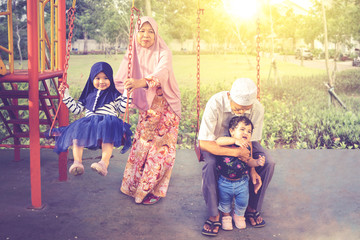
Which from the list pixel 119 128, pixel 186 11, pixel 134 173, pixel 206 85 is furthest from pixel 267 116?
pixel 119 128

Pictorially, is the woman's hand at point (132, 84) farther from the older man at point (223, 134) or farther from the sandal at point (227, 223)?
the sandal at point (227, 223)

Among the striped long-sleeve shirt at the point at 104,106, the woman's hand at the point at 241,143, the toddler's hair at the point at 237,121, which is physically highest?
the striped long-sleeve shirt at the point at 104,106

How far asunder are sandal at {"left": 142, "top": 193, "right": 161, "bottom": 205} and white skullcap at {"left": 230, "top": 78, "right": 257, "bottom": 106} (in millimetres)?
1441

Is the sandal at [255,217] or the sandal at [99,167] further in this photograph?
the sandal at [255,217]

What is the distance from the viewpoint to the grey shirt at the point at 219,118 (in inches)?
131

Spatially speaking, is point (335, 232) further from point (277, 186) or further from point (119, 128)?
point (119, 128)

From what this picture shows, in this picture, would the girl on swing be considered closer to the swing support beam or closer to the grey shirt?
the swing support beam

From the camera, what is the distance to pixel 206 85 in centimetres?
952

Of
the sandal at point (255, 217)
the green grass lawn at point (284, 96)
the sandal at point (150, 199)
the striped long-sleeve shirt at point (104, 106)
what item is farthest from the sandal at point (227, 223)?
the green grass lawn at point (284, 96)

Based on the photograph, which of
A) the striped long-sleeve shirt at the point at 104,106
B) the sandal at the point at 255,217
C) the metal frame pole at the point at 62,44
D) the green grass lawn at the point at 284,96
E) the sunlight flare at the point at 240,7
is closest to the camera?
the sandal at the point at 255,217

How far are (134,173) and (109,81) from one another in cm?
99

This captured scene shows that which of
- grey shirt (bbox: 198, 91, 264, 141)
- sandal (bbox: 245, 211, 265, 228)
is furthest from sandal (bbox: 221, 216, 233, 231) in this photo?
grey shirt (bbox: 198, 91, 264, 141)

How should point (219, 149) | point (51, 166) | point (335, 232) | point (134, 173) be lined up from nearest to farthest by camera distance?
1. point (219, 149)
2. point (335, 232)
3. point (134, 173)
4. point (51, 166)

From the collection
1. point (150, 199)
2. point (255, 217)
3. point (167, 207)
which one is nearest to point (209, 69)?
point (150, 199)
